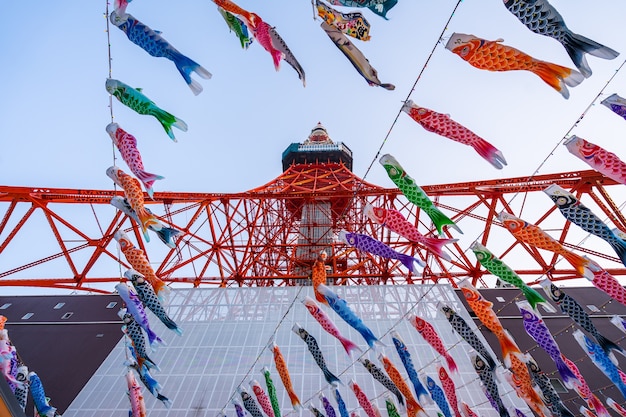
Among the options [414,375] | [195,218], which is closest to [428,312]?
[414,375]

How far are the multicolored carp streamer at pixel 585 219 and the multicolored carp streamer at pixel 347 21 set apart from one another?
11.1 feet

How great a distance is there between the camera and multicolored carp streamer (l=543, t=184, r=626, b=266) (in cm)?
536

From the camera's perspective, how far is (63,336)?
12.7 m

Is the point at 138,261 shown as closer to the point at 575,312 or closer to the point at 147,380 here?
the point at 147,380

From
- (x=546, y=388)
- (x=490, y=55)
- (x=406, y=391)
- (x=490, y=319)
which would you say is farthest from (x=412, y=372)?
(x=490, y=55)

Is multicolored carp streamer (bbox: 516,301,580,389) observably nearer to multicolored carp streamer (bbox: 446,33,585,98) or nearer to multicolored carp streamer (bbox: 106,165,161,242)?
multicolored carp streamer (bbox: 446,33,585,98)

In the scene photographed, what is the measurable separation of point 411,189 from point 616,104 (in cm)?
261

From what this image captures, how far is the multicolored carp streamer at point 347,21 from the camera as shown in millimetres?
4930

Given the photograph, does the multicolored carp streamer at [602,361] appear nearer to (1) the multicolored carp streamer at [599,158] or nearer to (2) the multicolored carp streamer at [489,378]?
(2) the multicolored carp streamer at [489,378]

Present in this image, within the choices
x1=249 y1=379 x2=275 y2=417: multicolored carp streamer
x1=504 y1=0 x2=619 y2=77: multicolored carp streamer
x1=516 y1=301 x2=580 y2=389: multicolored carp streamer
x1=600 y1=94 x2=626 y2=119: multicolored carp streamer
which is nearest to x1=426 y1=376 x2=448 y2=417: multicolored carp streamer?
x1=516 y1=301 x2=580 y2=389: multicolored carp streamer

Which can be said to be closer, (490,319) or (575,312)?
(575,312)

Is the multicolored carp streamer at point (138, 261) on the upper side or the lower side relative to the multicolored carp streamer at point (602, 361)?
upper

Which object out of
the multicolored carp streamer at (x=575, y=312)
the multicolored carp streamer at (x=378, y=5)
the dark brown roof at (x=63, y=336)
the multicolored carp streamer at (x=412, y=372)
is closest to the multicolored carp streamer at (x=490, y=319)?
the multicolored carp streamer at (x=575, y=312)

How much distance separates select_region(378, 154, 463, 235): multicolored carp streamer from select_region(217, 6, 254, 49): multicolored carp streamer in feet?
8.26
